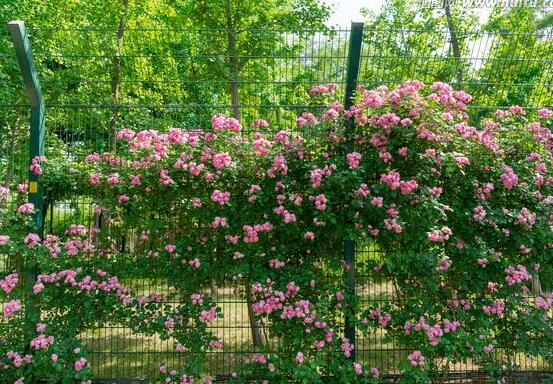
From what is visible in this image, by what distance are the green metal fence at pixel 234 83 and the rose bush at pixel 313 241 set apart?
256 millimetres

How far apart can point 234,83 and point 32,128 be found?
1.86 meters

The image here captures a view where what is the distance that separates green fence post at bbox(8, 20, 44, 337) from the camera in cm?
413

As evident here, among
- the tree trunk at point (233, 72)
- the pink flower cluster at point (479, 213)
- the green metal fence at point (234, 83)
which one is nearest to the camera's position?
the pink flower cluster at point (479, 213)

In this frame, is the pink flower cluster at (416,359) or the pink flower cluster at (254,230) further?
the pink flower cluster at (254,230)

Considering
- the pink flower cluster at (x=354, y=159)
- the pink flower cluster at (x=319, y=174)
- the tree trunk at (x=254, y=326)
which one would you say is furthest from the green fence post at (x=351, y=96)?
the tree trunk at (x=254, y=326)

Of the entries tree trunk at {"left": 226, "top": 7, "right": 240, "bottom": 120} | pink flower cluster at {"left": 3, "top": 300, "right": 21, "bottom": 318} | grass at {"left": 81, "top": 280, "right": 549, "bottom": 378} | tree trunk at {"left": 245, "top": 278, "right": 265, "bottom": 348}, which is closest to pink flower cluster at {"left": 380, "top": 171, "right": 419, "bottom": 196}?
grass at {"left": 81, "top": 280, "right": 549, "bottom": 378}

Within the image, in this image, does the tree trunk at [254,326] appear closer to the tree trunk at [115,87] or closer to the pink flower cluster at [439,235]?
the pink flower cluster at [439,235]

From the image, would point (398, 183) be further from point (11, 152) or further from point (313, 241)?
point (11, 152)

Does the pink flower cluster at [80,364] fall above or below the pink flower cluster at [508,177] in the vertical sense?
below

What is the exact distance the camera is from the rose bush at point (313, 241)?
3.86 m

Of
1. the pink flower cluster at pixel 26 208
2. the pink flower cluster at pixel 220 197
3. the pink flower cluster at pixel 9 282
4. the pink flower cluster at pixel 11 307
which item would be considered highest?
the pink flower cluster at pixel 220 197

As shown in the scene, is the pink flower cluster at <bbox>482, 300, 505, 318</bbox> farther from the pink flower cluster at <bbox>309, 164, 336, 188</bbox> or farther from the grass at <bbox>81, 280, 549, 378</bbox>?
the pink flower cluster at <bbox>309, 164, 336, 188</bbox>

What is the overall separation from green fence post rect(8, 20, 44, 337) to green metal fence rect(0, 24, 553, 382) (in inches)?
1.6

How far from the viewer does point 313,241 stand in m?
4.10
